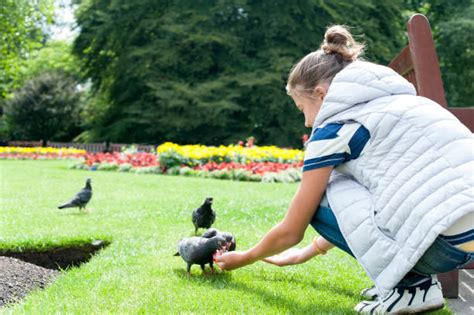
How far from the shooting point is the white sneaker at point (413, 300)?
2.51m

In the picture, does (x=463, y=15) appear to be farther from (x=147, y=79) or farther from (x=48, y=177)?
(x=48, y=177)

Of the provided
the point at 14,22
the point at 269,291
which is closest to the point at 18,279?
the point at 269,291

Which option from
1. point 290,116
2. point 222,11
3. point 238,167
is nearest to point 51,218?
point 238,167

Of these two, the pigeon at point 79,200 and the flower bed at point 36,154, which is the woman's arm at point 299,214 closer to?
the pigeon at point 79,200

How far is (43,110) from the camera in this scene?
2894 cm

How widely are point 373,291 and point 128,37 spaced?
25989 mm

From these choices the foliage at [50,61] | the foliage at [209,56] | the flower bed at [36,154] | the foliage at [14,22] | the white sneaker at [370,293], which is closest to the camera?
the white sneaker at [370,293]

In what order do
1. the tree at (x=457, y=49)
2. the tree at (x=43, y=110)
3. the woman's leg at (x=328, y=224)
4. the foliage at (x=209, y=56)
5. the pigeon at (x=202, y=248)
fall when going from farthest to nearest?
the tree at (x=43, y=110) < the tree at (x=457, y=49) < the foliage at (x=209, y=56) < the pigeon at (x=202, y=248) < the woman's leg at (x=328, y=224)

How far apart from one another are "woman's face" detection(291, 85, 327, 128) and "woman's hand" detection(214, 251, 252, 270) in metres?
0.72

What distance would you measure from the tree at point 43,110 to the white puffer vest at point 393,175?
2819 cm

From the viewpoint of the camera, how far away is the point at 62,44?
3744cm

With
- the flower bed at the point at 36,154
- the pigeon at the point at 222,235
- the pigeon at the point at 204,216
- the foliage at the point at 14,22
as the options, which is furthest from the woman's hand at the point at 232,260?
the flower bed at the point at 36,154

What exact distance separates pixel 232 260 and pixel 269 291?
0.30 metres

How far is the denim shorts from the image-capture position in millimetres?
2322
